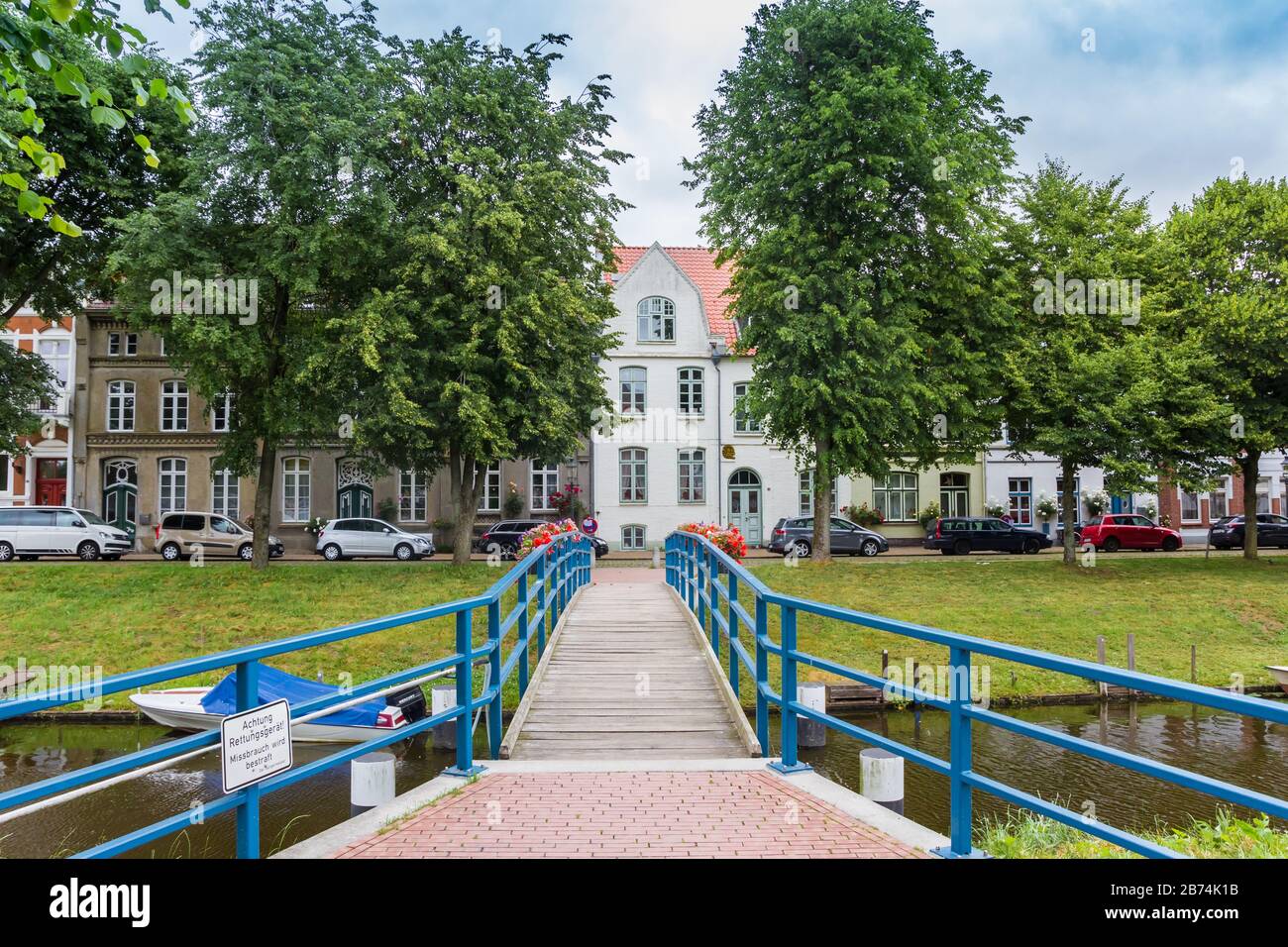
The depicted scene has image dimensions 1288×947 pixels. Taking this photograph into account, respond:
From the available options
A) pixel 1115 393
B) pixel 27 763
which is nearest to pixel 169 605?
pixel 27 763

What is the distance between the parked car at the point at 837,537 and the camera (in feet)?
110

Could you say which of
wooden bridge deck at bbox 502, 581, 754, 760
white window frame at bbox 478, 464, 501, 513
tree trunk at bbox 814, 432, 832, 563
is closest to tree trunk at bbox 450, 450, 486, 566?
tree trunk at bbox 814, 432, 832, 563

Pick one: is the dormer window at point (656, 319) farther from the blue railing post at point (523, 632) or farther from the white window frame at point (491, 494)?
the blue railing post at point (523, 632)

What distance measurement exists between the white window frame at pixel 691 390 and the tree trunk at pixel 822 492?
1190 cm

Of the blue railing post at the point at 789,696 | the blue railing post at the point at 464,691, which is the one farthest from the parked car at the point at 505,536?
the blue railing post at the point at 789,696

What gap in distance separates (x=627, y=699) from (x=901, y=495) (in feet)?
104

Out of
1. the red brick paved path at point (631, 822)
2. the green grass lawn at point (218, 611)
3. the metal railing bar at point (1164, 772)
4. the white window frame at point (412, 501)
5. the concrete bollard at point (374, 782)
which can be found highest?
the white window frame at point (412, 501)

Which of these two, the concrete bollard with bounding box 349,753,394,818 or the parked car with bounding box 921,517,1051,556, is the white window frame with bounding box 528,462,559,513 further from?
the concrete bollard with bounding box 349,753,394,818

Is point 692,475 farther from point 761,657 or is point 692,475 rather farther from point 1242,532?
point 761,657

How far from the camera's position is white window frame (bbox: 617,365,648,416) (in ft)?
120

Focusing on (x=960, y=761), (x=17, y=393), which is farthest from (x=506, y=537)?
(x=960, y=761)

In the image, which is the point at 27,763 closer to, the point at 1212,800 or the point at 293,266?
the point at 293,266
